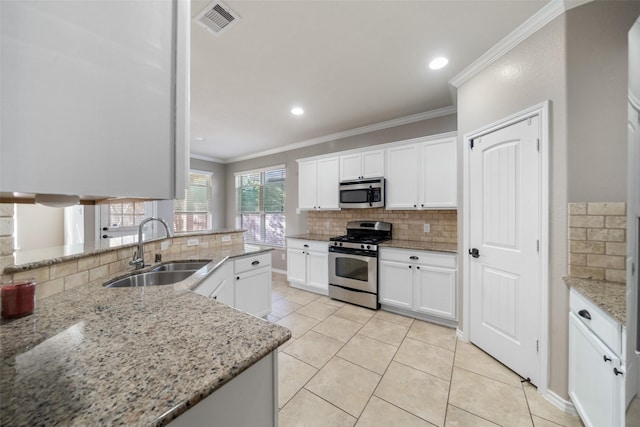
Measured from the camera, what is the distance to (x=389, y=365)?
2.03m

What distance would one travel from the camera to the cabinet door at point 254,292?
7.85 feet

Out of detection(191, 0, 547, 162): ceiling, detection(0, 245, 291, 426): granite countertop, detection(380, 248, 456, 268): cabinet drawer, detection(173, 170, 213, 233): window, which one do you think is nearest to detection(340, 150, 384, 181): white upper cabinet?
detection(191, 0, 547, 162): ceiling

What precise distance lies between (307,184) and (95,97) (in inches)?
152

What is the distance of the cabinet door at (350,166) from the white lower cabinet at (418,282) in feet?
3.91

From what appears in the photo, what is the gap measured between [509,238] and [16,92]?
2.51m

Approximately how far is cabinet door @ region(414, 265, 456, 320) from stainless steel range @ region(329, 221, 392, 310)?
53cm

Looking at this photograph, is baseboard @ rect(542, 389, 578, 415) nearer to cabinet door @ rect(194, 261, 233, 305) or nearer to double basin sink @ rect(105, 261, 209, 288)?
cabinet door @ rect(194, 261, 233, 305)

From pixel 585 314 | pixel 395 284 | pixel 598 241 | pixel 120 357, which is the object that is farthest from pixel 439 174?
pixel 120 357

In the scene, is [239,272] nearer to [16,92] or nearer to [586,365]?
[16,92]

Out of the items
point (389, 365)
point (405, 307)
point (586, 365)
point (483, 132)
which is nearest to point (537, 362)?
point (586, 365)

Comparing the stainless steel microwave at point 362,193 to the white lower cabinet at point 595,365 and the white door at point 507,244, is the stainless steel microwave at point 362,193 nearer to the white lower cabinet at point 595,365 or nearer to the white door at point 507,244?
the white door at point 507,244

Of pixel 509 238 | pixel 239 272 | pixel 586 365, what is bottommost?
pixel 586 365

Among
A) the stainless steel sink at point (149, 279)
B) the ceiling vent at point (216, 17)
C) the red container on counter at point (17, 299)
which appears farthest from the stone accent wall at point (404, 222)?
the red container on counter at point (17, 299)

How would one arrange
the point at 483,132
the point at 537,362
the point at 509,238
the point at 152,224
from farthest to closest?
the point at 152,224
the point at 483,132
the point at 509,238
the point at 537,362
